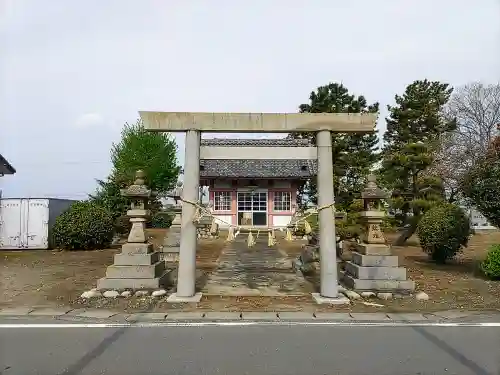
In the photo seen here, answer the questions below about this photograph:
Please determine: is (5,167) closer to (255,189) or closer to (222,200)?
(222,200)

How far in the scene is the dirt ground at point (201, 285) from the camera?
8734 millimetres

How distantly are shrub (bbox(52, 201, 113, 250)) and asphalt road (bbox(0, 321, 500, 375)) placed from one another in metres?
11.7

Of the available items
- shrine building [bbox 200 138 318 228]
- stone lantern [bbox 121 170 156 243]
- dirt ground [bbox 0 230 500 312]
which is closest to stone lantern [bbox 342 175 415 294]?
dirt ground [bbox 0 230 500 312]

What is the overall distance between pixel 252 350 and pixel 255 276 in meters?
6.94

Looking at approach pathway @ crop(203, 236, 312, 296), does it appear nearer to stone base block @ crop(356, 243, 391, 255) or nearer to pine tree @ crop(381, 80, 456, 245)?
stone base block @ crop(356, 243, 391, 255)

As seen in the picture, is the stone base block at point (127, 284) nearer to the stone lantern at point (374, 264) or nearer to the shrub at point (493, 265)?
the stone lantern at point (374, 264)

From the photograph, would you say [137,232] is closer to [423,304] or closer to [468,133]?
[423,304]

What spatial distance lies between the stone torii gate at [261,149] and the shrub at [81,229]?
33.6 feet

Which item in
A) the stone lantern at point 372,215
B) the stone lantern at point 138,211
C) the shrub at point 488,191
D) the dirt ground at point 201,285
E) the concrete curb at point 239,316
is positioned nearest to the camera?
the concrete curb at point 239,316

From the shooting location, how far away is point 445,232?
44.9 feet

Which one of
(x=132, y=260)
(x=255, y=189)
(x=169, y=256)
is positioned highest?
(x=255, y=189)

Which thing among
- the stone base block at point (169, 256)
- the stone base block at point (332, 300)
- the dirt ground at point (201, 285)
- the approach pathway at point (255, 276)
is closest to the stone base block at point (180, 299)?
the dirt ground at point (201, 285)

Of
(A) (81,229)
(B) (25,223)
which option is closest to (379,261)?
(A) (81,229)

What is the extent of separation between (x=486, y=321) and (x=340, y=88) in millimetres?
28881
